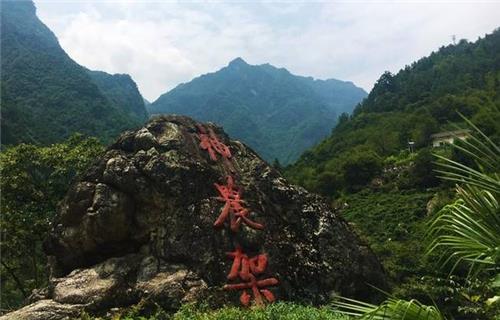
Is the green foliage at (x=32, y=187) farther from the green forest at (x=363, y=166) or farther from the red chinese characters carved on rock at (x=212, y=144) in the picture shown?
the red chinese characters carved on rock at (x=212, y=144)

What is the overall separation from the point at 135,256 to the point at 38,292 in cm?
166

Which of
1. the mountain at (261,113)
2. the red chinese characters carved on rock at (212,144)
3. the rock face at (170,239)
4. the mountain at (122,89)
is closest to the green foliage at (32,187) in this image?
the red chinese characters carved on rock at (212,144)

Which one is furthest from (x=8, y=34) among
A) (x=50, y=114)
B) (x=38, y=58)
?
(x=50, y=114)

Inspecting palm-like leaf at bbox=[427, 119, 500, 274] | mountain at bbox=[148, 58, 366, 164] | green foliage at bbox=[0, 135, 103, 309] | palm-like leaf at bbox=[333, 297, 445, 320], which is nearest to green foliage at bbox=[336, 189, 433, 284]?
green foliage at bbox=[0, 135, 103, 309]

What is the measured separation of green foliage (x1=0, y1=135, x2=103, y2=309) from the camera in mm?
13641

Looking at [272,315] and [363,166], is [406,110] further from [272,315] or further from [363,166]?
[272,315]

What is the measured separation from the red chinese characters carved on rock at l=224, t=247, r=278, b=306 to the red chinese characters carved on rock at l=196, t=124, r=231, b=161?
2317 millimetres

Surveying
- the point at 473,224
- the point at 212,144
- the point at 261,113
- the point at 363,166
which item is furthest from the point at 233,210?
the point at 261,113

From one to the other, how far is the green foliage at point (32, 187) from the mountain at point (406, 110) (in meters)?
39.9

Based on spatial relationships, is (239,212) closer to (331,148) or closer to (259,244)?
(259,244)

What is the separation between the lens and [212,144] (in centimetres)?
1072

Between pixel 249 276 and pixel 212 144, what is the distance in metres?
3.14

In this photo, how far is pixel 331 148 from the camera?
7119 centimetres

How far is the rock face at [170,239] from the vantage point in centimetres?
830
